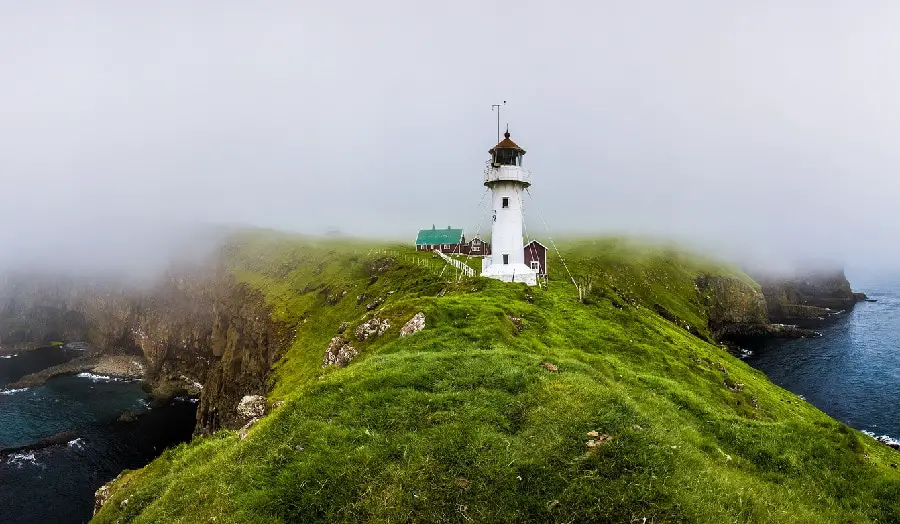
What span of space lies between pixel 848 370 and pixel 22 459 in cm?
13468

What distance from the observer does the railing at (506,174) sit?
47.1 meters

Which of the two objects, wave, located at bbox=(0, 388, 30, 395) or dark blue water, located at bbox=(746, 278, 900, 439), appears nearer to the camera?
dark blue water, located at bbox=(746, 278, 900, 439)

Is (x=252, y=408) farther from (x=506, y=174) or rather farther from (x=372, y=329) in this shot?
(x=506, y=174)

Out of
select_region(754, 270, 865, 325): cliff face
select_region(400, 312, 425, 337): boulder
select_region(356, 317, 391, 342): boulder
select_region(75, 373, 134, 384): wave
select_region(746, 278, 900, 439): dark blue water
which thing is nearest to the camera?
select_region(400, 312, 425, 337): boulder

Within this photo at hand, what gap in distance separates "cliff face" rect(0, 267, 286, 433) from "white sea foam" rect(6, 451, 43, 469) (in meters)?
22.2

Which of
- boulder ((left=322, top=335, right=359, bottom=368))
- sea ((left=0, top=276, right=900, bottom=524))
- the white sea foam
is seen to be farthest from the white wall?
the white sea foam

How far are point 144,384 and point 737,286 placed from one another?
153 meters

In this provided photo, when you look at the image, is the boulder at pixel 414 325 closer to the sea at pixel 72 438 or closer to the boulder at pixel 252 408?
the boulder at pixel 252 408

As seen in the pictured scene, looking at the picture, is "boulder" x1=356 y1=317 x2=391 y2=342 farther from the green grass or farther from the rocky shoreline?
the rocky shoreline

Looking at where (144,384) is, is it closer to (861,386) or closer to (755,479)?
(755,479)

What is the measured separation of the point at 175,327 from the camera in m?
118

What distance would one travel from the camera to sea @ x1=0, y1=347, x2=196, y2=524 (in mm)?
58781

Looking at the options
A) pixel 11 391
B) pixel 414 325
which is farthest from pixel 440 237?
pixel 11 391

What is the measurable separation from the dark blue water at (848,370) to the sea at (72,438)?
9747cm
